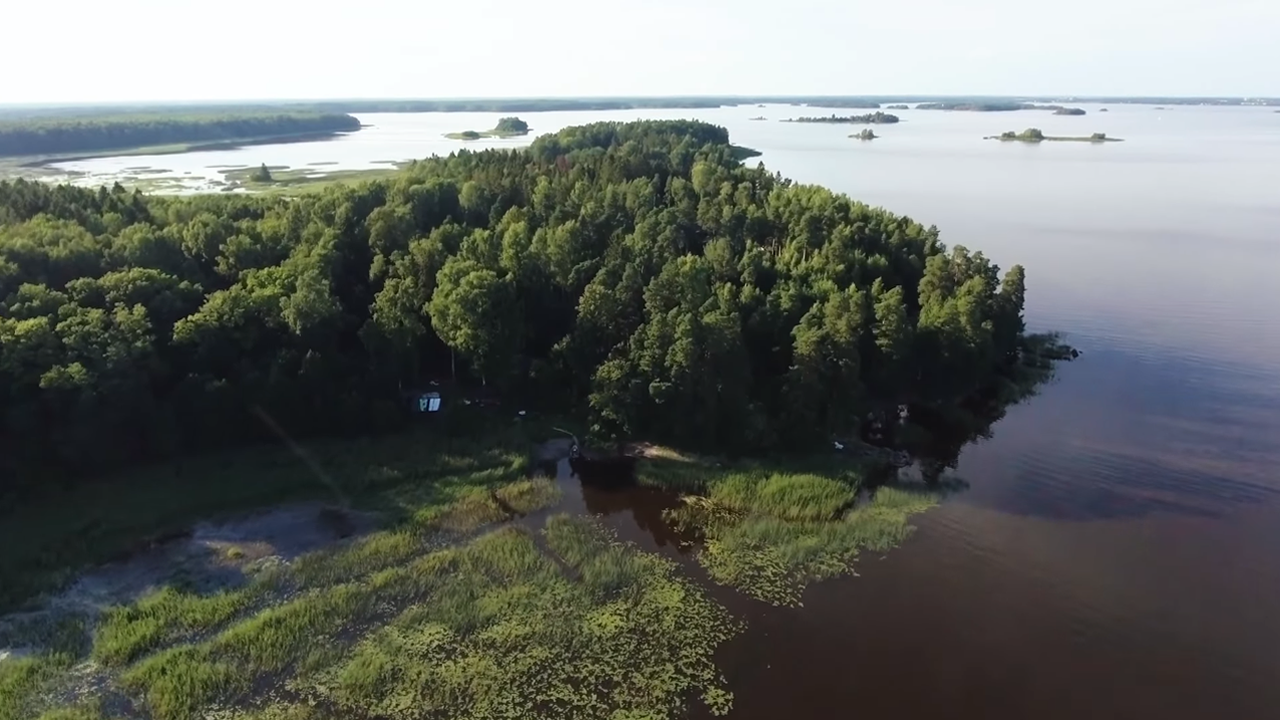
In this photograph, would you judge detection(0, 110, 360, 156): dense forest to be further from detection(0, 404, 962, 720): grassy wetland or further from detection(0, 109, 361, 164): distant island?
detection(0, 404, 962, 720): grassy wetland

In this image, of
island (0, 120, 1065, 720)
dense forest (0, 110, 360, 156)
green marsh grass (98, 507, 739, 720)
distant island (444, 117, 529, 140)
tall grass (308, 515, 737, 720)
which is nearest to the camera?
green marsh grass (98, 507, 739, 720)

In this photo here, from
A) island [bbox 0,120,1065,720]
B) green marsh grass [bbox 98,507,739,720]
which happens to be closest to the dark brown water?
island [bbox 0,120,1065,720]

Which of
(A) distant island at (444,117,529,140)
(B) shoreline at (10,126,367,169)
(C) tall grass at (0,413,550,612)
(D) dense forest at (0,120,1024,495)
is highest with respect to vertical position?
(A) distant island at (444,117,529,140)

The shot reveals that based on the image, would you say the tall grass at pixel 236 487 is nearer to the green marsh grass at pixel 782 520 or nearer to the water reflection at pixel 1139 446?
the green marsh grass at pixel 782 520

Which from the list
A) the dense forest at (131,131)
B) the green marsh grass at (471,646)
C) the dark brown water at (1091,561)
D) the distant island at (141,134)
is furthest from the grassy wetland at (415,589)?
the dense forest at (131,131)

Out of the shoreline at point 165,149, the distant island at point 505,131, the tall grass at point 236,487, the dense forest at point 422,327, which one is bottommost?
the tall grass at point 236,487

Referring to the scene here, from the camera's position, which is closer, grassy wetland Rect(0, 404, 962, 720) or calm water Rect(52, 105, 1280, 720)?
grassy wetland Rect(0, 404, 962, 720)
